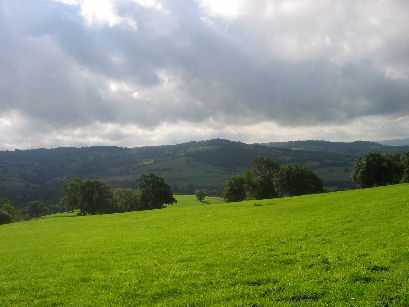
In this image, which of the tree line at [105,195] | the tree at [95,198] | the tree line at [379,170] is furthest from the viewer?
the tree at [95,198]

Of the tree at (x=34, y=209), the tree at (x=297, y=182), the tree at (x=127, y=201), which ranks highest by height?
the tree at (x=297, y=182)

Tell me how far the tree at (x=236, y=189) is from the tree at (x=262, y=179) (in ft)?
8.30

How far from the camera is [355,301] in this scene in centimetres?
1083

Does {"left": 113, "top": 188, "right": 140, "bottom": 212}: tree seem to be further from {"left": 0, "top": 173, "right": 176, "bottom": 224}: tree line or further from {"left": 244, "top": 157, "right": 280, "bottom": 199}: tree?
{"left": 244, "top": 157, "right": 280, "bottom": 199}: tree

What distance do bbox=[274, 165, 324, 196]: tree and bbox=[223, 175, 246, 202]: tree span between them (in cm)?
1651

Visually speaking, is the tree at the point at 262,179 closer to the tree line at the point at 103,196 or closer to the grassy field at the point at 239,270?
the tree line at the point at 103,196

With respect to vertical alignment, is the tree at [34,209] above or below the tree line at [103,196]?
below

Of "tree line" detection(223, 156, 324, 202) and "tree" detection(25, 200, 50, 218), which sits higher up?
"tree line" detection(223, 156, 324, 202)

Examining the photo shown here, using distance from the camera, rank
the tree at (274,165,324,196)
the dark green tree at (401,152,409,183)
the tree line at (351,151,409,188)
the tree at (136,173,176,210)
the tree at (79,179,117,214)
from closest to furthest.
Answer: the dark green tree at (401,152,409,183) < the tree line at (351,151,409,188) < the tree at (274,165,324,196) < the tree at (136,173,176,210) < the tree at (79,179,117,214)

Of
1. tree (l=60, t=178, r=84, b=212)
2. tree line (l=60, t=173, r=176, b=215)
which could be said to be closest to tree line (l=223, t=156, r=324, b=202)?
tree line (l=60, t=173, r=176, b=215)

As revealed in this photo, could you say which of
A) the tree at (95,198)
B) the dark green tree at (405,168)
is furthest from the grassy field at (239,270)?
the tree at (95,198)

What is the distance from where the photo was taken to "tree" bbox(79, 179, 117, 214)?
11100cm

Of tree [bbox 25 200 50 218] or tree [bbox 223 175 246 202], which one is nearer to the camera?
tree [bbox 223 175 246 202]

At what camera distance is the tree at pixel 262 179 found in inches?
4601
